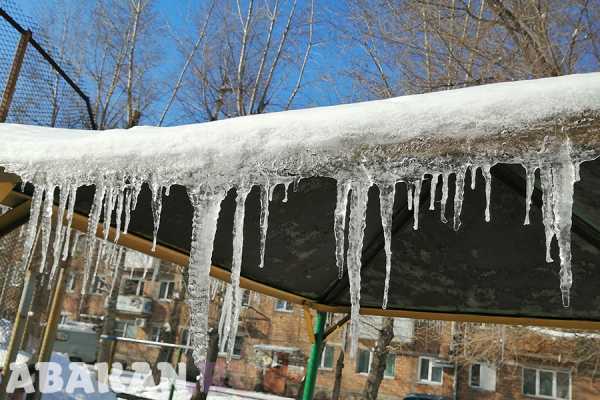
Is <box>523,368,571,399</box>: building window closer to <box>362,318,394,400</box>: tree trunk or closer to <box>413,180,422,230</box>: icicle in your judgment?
<box>362,318,394,400</box>: tree trunk

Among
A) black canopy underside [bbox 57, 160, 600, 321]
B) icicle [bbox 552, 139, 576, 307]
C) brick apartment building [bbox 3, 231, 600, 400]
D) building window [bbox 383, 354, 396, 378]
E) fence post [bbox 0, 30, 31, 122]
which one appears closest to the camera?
icicle [bbox 552, 139, 576, 307]

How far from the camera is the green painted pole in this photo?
4.40m

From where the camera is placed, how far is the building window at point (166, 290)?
28.4 m

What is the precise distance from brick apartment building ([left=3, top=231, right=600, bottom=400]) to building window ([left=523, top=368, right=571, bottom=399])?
0.12 feet

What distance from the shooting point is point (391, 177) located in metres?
1.29

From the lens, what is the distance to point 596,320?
136 inches

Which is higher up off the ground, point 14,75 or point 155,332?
point 14,75

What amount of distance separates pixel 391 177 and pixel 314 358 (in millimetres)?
3478

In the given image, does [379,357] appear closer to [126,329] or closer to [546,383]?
[546,383]

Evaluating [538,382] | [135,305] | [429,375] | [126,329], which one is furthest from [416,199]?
[126,329]

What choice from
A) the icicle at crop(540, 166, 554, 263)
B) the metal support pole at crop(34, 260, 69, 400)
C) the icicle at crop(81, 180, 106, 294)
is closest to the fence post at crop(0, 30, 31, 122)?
the metal support pole at crop(34, 260, 69, 400)

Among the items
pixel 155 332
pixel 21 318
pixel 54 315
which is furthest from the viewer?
pixel 155 332

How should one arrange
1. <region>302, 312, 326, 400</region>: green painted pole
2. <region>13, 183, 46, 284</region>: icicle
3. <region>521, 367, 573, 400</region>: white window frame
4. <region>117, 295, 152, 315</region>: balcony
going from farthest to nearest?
1. <region>117, 295, 152, 315</region>: balcony
2. <region>521, 367, 573, 400</region>: white window frame
3. <region>302, 312, 326, 400</region>: green painted pole
4. <region>13, 183, 46, 284</region>: icicle

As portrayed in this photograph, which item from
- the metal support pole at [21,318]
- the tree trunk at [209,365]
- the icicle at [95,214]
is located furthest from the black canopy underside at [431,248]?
the tree trunk at [209,365]
